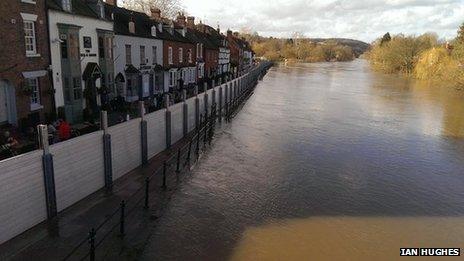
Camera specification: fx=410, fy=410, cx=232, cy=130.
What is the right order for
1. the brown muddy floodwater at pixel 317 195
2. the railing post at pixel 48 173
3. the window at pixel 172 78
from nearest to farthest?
the railing post at pixel 48 173, the brown muddy floodwater at pixel 317 195, the window at pixel 172 78

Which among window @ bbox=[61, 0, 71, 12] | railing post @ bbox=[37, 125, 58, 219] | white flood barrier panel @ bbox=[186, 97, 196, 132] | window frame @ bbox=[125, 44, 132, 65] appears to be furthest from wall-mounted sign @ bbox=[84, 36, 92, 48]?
railing post @ bbox=[37, 125, 58, 219]

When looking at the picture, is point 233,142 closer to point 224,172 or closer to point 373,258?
point 224,172

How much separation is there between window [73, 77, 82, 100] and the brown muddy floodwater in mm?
8428

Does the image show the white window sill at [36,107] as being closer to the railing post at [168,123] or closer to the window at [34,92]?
the window at [34,92]

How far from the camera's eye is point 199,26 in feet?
222

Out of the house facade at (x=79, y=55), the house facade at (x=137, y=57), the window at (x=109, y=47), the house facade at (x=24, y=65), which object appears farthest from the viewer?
the house facade at (x=137, y=57)

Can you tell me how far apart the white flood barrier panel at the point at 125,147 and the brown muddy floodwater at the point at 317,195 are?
2.37m

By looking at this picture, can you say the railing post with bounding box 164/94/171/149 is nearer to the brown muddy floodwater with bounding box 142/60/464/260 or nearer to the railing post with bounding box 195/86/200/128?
the brown muddy floodwater with bounding box 142/60/464/260

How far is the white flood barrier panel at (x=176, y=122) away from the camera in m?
21.3

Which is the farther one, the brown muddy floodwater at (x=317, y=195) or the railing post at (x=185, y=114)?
the railing post at (x=185, y=114)

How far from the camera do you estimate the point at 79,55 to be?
23875mm

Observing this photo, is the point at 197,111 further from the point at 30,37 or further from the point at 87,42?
the point at 30,37

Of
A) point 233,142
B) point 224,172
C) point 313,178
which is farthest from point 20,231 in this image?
point 233,142

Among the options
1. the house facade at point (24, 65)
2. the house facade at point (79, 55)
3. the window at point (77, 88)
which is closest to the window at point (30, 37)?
the house facade at point (24, 65)
